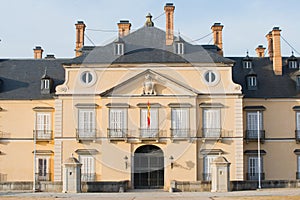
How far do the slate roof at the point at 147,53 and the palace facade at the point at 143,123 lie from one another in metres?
0.07

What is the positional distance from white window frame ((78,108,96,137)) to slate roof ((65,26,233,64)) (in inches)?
146

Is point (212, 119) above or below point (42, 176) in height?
above

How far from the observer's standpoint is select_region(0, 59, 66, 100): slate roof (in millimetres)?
47250

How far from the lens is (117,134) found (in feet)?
145

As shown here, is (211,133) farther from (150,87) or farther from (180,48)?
(180,48)

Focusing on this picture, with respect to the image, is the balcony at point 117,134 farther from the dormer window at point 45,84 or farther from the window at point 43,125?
the dormer window at point 45,84

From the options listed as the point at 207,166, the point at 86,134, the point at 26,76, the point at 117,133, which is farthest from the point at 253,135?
the point at 26,76

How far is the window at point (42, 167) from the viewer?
45.9 metres

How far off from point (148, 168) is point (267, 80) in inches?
500

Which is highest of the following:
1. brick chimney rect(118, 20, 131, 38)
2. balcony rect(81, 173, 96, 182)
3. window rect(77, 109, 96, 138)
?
brick chimney rect(118, 20, 131, 38)

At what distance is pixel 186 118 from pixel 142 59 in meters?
5.43

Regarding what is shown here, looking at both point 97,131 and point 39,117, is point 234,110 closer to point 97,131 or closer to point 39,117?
point 97,131

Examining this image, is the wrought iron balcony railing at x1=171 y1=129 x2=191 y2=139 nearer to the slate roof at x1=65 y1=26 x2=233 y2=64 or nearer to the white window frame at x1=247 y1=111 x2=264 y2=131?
the slate roof at x1=65 y1=26 x2=233 y2=64

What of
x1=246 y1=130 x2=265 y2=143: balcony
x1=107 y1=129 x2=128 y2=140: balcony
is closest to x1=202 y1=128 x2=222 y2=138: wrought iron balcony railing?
x1=246 y1=130 x2=265 y2=143: balcony
